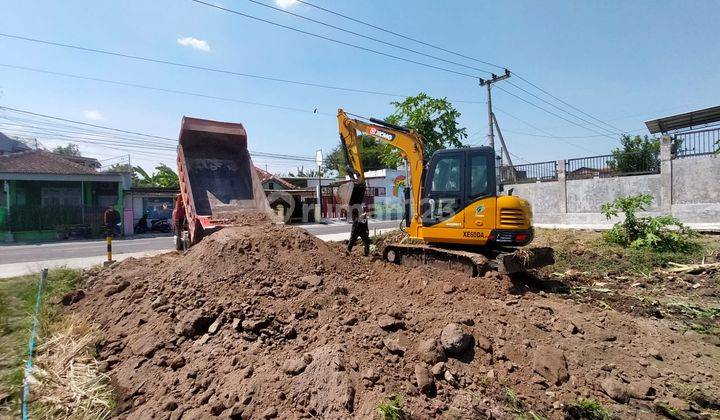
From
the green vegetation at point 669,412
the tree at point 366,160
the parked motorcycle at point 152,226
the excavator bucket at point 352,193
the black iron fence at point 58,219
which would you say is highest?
the tree at point 366,160

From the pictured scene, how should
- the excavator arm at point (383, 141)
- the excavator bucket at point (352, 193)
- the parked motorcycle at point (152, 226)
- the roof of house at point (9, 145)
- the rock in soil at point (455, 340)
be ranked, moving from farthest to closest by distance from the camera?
the roof of house at point (9, 145) < the parked motorcycle at point (152, 226) < the excavator bucket at point (352, 193) < the excavator arm at point (383, 141) < the rock in soil at point (455, 340)

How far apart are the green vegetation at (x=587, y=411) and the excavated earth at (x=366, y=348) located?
9 cm

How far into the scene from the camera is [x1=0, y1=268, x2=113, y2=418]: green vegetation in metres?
3.67

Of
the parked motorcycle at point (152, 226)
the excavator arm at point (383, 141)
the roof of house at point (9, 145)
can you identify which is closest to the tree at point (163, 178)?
the parked motorcycle at point (152, 226)

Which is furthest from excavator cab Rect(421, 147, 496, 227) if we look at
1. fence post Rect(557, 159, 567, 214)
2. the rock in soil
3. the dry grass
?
fence post Rect(557, 159, 567, 214)

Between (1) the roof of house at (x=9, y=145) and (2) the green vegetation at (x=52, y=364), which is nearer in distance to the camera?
(2) the green vegetation at (x=52, y=364)

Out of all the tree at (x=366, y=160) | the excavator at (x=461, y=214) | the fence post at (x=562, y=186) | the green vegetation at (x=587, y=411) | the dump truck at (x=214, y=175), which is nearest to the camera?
the green vegetation at (x=587, y=411)

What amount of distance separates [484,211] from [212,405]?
4.97m

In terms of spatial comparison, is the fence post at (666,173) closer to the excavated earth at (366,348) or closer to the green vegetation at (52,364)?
the excavated earth at (366,348)

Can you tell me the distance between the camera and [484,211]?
666 centimetres

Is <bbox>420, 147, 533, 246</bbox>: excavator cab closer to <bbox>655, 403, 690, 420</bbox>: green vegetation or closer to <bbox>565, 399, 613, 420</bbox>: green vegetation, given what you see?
<bbox>655, 403, 690, 420</bbox>: green vegetation

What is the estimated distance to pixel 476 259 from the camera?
6.45m

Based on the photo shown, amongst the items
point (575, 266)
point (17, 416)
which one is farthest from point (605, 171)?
point (17, 416)

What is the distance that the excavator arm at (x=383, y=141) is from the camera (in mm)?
7809
